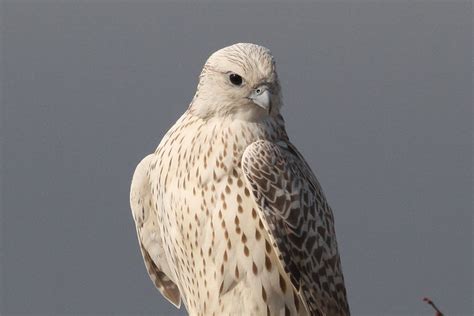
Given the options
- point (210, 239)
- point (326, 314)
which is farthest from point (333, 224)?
point (210, 239)

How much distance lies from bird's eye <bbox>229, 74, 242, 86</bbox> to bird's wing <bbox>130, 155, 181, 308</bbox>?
928mm

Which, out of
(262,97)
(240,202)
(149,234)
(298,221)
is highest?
(262,97)

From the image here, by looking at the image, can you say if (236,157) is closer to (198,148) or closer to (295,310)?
(198,148)

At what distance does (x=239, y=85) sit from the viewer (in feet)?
17.0

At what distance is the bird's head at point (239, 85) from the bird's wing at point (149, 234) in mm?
673

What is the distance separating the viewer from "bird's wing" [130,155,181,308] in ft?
19.1

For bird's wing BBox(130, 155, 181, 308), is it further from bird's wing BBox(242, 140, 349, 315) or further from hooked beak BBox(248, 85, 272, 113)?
hooked beak BBox(248, 85, 272, 113)

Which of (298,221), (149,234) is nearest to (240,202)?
(298,221)

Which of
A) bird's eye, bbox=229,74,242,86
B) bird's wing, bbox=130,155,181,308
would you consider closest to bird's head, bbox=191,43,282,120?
bird's eye, bbox=229,74,242,86

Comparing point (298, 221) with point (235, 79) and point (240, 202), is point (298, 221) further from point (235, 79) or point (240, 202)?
point (235, 79)

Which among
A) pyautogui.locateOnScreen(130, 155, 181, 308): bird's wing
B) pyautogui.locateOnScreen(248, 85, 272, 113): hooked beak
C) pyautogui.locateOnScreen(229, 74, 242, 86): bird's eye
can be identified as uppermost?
pyautogui.locateOnScreen(229, 74, 242, 86): bird's eye

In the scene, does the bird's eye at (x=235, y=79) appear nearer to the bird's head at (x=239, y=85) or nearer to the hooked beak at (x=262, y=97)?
the bird's head at (x=239, y=85)

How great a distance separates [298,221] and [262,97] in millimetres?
857

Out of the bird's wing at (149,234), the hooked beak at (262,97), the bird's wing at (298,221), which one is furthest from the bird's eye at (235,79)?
the bird's wing at (149,234)
